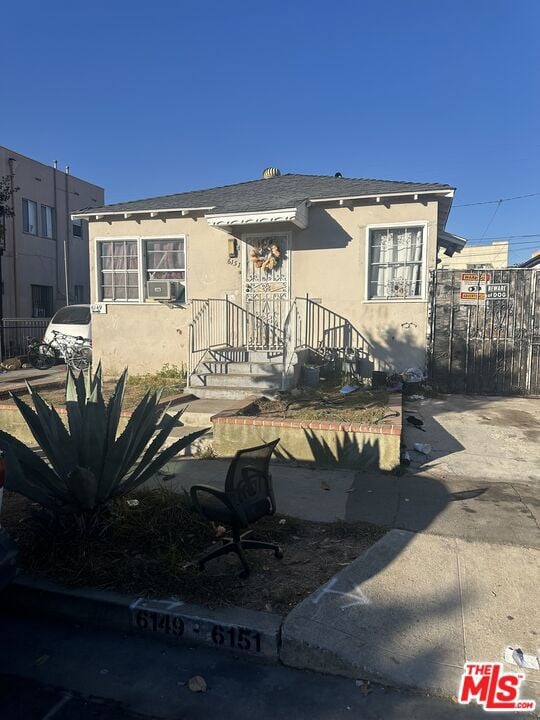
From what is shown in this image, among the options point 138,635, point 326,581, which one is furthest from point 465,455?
point 138,635

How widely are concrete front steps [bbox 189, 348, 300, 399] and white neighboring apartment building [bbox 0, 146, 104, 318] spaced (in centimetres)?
1368

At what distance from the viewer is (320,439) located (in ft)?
19.8

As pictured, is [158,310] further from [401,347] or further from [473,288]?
[473,288]

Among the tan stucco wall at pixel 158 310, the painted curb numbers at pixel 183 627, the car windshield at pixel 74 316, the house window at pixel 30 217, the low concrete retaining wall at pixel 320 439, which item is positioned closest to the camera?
the painted curb numbers at pixel 183 627

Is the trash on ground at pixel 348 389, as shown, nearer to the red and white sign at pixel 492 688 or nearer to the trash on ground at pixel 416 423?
the trash on ground at pixel 416 423

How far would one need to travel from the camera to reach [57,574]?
11.8ft

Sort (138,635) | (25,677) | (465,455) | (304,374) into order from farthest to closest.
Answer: (304,374) < (465,455) < (138,635) < (25,677)

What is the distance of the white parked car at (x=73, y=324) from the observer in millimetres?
14531

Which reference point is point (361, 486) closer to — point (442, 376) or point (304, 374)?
point (304, 374)

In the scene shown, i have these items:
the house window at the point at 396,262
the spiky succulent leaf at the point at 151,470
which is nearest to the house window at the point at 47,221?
the house window at the point at 396,262

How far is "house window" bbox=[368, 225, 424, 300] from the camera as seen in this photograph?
10.1m

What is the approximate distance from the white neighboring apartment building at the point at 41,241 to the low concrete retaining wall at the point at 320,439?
1652 cm

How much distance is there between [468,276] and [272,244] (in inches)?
153

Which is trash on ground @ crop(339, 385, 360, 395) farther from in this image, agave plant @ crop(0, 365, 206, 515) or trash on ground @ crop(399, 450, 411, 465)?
agave plant @ crop(0, 365, 206, 515)
